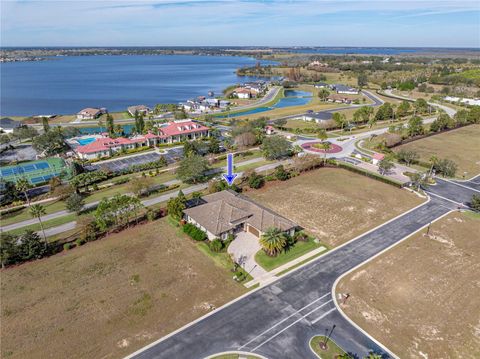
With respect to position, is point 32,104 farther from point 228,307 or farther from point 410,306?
point 410,306

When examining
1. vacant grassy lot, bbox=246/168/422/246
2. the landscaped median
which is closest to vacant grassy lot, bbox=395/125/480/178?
vacant grassy lot, bbox=246/168/422/246

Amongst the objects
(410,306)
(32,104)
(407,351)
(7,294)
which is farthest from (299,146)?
(32,104)

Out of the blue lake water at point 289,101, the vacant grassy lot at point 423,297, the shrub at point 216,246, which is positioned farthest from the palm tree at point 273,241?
the blue lake water at point 289,101

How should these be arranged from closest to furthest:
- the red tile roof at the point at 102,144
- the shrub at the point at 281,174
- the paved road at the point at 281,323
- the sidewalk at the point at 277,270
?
the paved road at the point at 281,323, the sidewalk at the point at 277,270, the shrub at the point at 281,174, the red tile roof at the point at 102,144

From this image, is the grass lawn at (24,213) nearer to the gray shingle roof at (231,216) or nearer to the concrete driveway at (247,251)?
the gray shingle roof at (231,216)

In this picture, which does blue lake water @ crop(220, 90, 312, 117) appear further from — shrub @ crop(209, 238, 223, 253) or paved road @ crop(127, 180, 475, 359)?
paved road @ crop(127, 180, 475, 359)

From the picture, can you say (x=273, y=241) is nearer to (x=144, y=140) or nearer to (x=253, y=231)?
(x=253, y=231)
